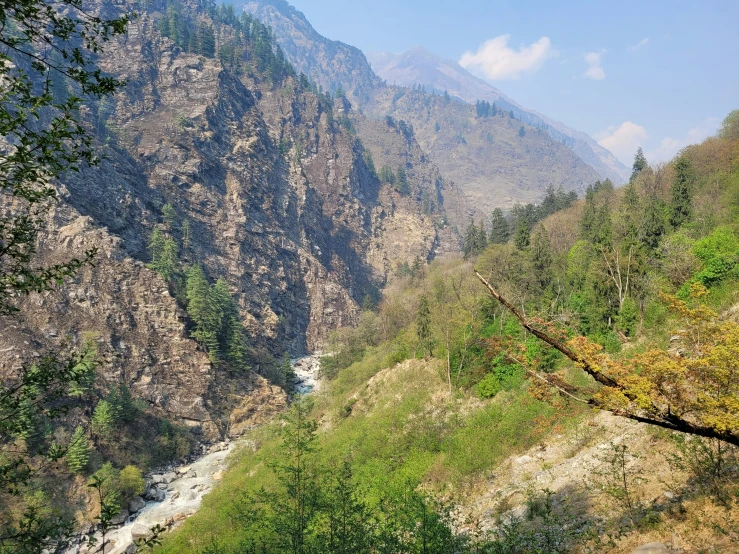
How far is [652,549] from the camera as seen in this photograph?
8094mm

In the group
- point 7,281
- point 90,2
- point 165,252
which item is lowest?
point 165,252

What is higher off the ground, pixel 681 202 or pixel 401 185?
pixel 401 185

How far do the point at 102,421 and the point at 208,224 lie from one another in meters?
53.1

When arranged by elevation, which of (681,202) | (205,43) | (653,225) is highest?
(205,43)

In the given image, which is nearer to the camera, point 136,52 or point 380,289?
point 136,52

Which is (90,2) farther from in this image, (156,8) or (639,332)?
(639,332)

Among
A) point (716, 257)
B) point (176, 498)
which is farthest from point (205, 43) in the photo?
point (716, 257)

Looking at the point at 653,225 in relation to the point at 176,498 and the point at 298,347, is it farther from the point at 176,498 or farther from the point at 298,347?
the point at 298,347

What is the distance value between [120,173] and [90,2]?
2688 inches

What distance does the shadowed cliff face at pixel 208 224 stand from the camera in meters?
54.7

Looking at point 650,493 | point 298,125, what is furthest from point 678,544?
point 298,125

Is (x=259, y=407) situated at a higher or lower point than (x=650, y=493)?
lower

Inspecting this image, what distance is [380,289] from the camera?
124 meters

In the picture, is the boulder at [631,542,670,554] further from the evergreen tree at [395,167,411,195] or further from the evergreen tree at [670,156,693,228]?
the evergreen tree at [395,167,411,195]
